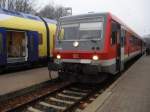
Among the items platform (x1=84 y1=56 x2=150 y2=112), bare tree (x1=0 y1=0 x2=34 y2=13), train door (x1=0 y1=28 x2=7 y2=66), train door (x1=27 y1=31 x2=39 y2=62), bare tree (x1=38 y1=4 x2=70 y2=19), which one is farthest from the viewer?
bare tree (x1=38 y1=4 x2=70 y2=19)

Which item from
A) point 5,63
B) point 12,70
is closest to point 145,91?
point 5,63

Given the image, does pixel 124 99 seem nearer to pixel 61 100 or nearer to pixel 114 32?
pixel 61 100

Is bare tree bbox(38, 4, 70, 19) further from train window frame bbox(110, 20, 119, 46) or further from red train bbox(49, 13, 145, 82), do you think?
red train bbox(49, 13, 145, 82)

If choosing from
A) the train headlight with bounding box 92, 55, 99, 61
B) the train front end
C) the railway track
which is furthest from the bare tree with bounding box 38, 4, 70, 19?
the train headlight with bounding box 92, 55, 99, 61

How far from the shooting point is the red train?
1148 cm

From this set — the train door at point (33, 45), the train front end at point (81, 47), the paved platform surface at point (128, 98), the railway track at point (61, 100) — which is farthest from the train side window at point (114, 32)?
the train door at point (33, 45)

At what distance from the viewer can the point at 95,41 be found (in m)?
11.7

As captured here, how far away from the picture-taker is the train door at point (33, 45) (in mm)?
17438

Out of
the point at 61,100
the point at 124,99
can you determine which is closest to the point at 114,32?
the point at 61,100

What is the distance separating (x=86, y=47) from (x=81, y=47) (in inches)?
9.2

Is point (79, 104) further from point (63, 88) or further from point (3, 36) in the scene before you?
point (3, 36)

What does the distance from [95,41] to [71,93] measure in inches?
84.4

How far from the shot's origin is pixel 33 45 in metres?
17.8

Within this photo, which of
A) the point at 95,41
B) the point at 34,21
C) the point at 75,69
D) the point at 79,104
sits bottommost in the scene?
the point at 79,104
